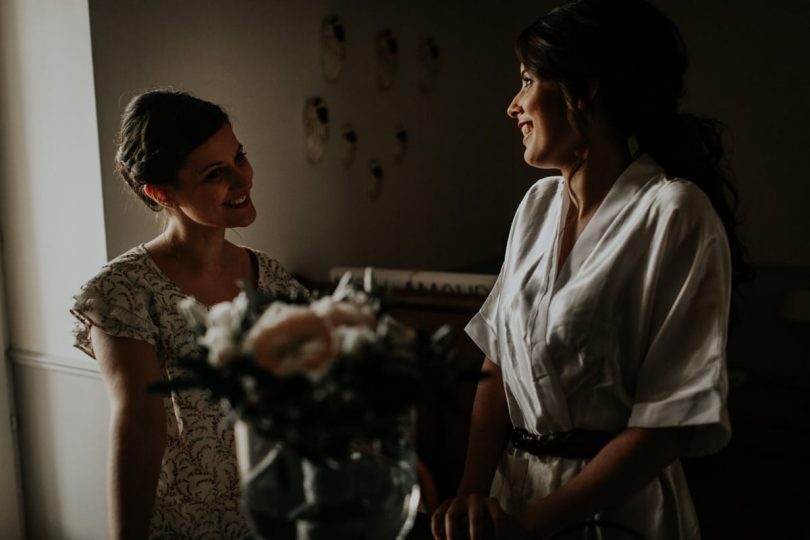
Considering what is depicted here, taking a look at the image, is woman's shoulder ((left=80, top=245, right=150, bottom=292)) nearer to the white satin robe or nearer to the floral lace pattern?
the floral lace pattern

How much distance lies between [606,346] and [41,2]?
6.20 feet

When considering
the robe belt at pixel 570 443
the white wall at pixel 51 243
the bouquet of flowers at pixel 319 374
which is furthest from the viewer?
the white wall at pixel 51 243

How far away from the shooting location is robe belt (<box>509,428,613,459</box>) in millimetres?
1210

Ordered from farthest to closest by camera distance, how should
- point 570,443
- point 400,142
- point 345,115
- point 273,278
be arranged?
1. point 400,142
2. point 345,115
3. point 273,278
4. point 570,443

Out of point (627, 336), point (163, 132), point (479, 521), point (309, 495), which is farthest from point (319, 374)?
point (163, 132)

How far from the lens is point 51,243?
230 cm

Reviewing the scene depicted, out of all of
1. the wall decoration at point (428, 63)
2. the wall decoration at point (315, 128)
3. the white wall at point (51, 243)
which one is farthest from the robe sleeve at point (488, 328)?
the wall decoration at point (428, 63)

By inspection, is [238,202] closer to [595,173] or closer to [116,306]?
[116,306]

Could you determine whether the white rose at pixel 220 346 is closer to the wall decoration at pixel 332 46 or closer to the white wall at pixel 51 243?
the white wall at pixel 51 243

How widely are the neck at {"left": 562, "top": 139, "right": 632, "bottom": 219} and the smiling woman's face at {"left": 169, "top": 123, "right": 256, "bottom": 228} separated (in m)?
0.61

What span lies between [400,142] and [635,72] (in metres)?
2.82

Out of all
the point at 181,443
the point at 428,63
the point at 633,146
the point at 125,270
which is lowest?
the point at 181,443

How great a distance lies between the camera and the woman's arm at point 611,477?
111 cm

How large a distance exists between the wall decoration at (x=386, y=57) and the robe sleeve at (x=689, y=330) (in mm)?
2782
